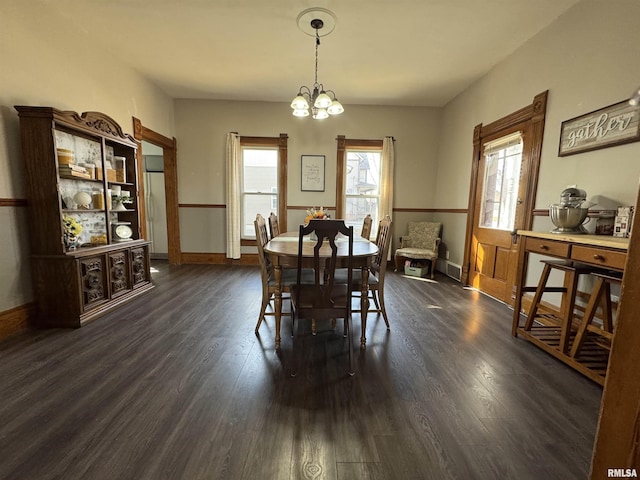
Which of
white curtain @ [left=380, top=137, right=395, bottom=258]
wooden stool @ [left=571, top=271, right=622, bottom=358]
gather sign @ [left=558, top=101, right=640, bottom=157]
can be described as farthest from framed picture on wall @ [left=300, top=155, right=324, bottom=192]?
wooden stool @ [left=571, top=271, right=622, bottom=358]

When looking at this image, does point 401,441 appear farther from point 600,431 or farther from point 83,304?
point 83,304

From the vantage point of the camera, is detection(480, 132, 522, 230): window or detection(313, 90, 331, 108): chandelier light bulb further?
detection(480, 132, 522, 230): window

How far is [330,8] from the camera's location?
2439 millimetres

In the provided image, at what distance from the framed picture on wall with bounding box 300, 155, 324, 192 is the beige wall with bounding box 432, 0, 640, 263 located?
253 cm

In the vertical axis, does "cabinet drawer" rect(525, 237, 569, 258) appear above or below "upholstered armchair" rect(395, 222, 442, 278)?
above

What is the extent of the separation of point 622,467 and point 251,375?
1641mm

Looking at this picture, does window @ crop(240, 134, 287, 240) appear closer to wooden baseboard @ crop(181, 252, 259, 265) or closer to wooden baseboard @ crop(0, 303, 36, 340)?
wooden baseboard @ crop(181, 252, 259, 265)

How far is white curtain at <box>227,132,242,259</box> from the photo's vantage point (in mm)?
4742

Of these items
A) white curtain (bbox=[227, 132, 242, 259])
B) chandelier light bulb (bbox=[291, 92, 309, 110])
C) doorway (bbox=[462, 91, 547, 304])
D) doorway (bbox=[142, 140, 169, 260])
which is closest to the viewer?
chandelier light bulb (bbox=[291, 92, 309, 110])

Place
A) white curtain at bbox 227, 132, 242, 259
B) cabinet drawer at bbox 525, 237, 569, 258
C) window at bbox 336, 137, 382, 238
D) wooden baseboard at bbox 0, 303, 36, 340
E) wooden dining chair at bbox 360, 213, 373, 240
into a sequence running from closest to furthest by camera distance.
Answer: cabinet drawer at bbox 525, 237, 569, 258, wooden baseboard at bbox 0, 303, 36, 340, wooden dining chair at bbox 360, 213, 373, 240, white curtain at bbox 227, 132, 242, 259, window at bbox 336, 137, 382, 238

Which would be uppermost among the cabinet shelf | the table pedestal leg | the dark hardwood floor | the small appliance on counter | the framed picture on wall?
the framed picture on wall

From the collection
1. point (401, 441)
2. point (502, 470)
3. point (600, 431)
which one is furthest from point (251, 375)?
point (600, 431)

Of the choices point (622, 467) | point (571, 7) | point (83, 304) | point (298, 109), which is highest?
point (571, 7)

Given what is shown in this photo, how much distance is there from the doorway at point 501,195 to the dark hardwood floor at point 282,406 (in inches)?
45.0
